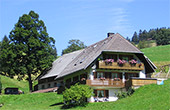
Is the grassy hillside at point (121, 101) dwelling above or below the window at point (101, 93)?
below

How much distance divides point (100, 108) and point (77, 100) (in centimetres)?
381

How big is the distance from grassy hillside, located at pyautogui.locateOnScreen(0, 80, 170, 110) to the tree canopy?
1174 cm

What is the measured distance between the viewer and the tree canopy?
2367 inches

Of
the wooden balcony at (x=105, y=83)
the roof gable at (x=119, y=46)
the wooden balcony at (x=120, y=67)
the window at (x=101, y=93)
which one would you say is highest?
the roof gable at (x=119, y=46)

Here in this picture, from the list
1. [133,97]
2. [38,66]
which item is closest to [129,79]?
[133,97]

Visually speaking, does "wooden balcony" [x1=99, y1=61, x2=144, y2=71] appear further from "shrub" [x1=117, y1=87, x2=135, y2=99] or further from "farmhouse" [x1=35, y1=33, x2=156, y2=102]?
"shrub" [x1=117, y1=87, x2=135, y2=99]

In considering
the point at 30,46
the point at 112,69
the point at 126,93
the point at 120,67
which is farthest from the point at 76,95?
the point at 30,46

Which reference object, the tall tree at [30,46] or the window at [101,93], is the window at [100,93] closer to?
the window at [101,93]

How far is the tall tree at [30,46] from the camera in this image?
60.2 meters

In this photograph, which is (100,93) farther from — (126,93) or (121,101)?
(121,101)

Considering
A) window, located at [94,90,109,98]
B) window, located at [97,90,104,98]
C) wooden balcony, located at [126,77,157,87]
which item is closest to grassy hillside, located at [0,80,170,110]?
wooden balcony, located at [126,77,157,87]

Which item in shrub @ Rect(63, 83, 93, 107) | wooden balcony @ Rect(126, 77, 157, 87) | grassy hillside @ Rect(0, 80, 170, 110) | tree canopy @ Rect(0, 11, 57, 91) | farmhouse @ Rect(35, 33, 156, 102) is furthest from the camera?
tree canopy @ Rect(0, 11, 57, 91)

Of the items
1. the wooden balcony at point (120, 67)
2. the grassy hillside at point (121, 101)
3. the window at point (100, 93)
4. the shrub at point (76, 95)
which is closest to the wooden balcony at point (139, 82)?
the grassy hillside at point (121, 101)

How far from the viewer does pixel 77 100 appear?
38.4 meters
